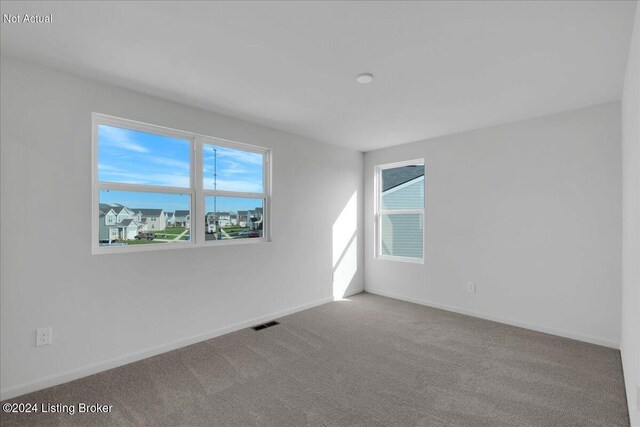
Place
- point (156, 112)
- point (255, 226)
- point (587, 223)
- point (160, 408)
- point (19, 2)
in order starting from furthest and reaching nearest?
point (255, 226)
point (587, 223)
point (156, 112)
point (160, 408)
point (19, 2)

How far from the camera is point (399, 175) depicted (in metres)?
4.73

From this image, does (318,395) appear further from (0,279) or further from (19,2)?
(19,2)

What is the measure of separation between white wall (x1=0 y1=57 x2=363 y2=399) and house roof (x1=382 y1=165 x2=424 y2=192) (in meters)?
2.28

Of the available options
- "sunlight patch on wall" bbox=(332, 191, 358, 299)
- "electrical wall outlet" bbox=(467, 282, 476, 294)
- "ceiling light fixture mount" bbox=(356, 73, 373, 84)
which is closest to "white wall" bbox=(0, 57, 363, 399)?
"sunlight patch on wall" bbox=(332, 191, 358, 299)

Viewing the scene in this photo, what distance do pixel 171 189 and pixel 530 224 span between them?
12.8 feet

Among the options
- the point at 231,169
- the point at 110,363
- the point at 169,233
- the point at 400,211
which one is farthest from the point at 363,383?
the point at 400,211

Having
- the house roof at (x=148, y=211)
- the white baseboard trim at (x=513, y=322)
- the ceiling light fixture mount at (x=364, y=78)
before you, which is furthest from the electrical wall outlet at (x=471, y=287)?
the house roof at (x=148, y=211)

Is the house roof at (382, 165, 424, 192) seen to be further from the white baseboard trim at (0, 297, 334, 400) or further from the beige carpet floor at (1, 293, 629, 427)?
the white baseboard trim at (0, 297, 334, 400)

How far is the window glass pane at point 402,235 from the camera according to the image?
175 inches

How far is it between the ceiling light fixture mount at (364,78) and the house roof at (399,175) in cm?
231

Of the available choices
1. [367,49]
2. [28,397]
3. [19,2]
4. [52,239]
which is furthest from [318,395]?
[19,2]

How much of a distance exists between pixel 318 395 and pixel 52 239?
231cm

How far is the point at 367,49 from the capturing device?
6.53 feet

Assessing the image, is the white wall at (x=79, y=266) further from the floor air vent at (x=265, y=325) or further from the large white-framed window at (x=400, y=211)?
the large white-framed window at (x=400, y=211)
